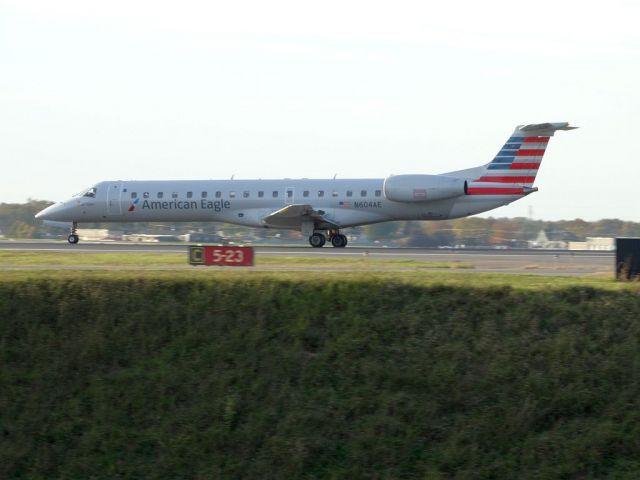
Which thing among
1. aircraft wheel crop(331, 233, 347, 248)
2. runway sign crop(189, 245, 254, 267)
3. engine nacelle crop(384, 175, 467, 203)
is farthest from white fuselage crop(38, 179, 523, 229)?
runway sign crop(189, 245, 254, 267)

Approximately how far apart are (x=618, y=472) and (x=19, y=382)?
35.0 feet

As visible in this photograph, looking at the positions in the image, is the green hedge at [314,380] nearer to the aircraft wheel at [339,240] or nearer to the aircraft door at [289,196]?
the aircraft door at [289,196]

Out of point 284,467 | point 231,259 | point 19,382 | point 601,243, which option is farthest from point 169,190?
point 284,467

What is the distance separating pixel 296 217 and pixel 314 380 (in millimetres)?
25210

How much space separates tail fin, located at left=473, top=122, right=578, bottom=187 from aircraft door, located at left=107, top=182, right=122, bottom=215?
18369 millimetres

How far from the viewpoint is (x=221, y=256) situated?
24.0 metres

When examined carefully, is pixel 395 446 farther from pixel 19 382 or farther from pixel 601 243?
pixel 601 243

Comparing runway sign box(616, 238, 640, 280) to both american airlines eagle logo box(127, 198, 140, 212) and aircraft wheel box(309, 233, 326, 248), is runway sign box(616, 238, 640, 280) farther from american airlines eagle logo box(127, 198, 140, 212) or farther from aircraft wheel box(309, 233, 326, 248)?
american airlines eagle logo box(127, 198, 140, 212)

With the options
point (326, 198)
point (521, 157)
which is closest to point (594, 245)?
point (521, 157)

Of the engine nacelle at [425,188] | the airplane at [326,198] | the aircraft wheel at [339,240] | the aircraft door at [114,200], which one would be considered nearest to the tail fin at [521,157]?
the airplane at [326,198]

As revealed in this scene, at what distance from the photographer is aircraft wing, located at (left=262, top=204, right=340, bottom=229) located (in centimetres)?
4026

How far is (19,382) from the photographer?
16.6 metres

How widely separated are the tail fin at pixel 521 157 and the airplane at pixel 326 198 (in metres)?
0.04

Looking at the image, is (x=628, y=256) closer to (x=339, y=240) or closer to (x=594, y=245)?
(x=339, y=240)
